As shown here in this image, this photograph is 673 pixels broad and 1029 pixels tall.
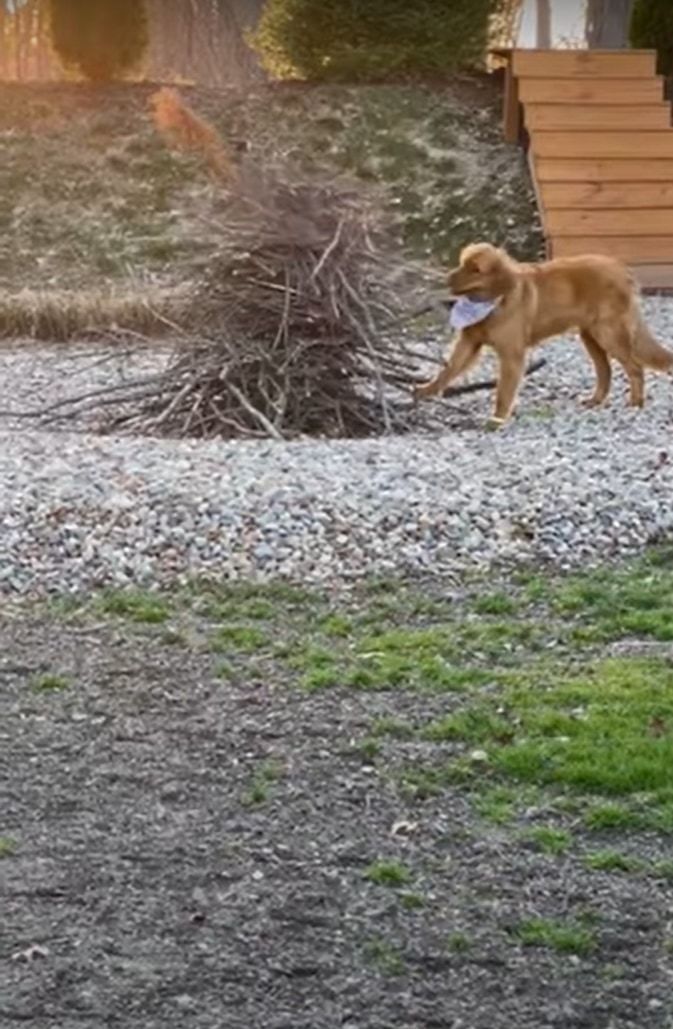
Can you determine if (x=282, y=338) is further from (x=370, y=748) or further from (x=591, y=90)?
(x=591, y=90)

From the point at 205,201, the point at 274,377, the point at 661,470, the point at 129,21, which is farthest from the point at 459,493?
the point at 129,21

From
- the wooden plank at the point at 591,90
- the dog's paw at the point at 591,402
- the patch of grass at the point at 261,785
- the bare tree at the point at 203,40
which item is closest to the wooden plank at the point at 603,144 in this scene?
the wooden plank at the point at 591,90

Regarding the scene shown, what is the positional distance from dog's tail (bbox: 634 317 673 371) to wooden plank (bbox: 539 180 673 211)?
5629 millimetres

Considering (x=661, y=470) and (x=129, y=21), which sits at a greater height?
(x=129, y=21)

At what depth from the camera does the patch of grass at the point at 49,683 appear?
561 centimetres

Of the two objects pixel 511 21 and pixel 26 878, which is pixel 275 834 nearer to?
pixel 26 878

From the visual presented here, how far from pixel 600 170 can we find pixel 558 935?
12.9m

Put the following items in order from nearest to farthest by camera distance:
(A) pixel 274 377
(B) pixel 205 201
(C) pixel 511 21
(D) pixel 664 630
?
(D) pixel 664 630 → (A) pixel 274 377 → (B) pixel 205 201 → (C) pixel 511 21

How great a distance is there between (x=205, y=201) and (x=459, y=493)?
982 centimetres

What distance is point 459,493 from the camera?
746 cm

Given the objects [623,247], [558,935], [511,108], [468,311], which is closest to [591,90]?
[511,108]

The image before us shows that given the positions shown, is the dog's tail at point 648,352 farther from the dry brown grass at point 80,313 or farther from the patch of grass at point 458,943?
the patch of grass at point 458,943

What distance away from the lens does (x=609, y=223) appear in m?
15.8

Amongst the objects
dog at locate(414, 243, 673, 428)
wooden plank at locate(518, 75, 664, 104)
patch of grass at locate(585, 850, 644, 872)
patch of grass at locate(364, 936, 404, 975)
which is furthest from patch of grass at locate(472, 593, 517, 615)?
wooden plank at locate(518, 75, 664, 104)
